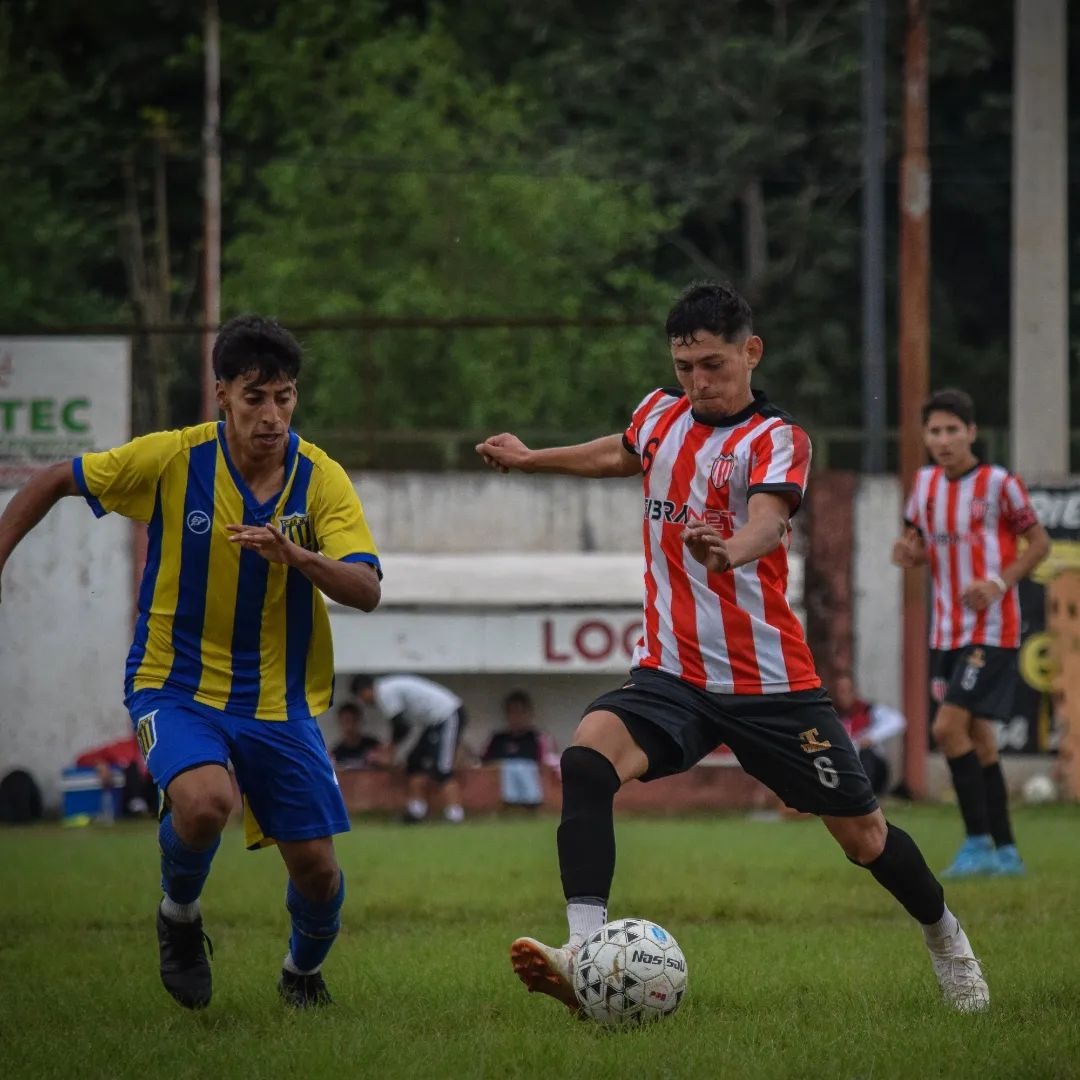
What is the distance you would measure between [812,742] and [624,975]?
0.93 metres

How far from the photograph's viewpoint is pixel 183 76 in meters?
43.2

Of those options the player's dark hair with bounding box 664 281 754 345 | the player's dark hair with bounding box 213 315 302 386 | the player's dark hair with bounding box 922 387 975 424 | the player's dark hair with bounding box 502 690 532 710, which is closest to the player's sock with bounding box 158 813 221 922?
the player's dark hair with bounding box 213 315 302 386

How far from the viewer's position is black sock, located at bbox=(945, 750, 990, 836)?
10.8 metres

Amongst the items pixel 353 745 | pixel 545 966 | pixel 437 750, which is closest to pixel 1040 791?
pixel 437 750

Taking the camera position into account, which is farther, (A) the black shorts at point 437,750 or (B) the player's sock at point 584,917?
(A) the black shorts at point 437,750

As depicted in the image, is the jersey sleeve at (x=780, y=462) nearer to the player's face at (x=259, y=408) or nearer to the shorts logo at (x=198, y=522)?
the player's face at (x=259, y=408)

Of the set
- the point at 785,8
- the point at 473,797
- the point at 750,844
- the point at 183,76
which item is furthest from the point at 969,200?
the point at 750,844

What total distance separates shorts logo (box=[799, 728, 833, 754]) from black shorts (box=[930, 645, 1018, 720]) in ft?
15.8

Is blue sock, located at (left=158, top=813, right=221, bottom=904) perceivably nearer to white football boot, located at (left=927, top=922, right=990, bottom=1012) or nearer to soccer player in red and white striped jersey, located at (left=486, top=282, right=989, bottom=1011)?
soccer player in red and white striped jersey, located at (left=486, top=282, right=989, bottom=1011)

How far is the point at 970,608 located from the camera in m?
10.5

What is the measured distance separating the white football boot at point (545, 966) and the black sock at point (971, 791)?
18.0 ft

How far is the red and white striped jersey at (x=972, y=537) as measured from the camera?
35.8ft

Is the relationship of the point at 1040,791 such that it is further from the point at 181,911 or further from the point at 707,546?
the point at 707,546

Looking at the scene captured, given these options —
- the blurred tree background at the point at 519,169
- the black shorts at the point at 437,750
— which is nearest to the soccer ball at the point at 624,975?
the black shorts at the point at 437,750
